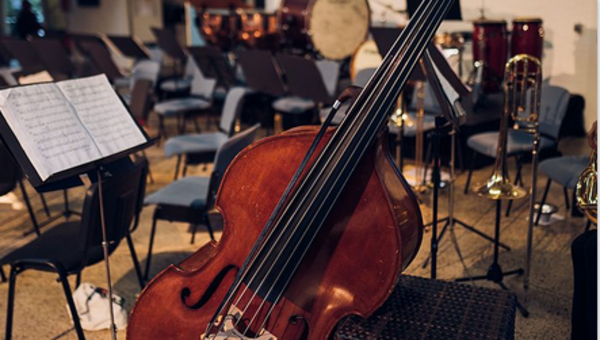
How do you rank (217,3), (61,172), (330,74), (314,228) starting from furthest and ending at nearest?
(217,3)
(330,74)
(61,172)
(314,228)

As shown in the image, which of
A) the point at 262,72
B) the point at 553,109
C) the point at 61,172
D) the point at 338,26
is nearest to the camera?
the point at 61,172

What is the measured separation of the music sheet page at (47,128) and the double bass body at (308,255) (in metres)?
0.53

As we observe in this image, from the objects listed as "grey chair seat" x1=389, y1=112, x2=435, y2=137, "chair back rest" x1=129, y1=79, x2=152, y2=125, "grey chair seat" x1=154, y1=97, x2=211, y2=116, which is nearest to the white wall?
"grey chair seat" x1=389, y1=112, x2=435, y2=137

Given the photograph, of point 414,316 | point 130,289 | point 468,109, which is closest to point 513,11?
point 468,109

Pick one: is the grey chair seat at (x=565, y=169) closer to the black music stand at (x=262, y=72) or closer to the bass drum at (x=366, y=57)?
the black music stand at (x=262, y=72)

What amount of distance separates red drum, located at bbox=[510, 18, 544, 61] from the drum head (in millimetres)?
1726

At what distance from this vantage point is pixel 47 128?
208cm

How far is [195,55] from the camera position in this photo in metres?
5.76

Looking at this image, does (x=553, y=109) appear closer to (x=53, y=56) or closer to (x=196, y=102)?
(x=196, y=102)

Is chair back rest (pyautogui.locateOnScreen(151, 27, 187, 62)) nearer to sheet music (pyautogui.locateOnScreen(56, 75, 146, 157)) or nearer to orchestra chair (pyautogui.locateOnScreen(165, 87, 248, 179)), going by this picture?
orchestra chair (pyautogui.locateOnScreen(165, 87, 248, 179))

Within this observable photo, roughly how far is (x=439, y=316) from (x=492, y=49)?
4.06 metres

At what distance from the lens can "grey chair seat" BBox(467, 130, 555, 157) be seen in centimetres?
364

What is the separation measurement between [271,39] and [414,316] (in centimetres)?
600

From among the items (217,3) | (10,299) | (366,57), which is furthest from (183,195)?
(217,3)
